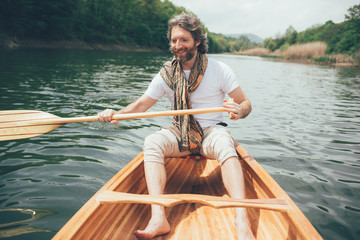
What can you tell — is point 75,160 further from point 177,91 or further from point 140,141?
point 177,91

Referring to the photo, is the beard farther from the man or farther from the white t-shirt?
the white t-shirt

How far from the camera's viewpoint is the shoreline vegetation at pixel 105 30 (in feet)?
80.7

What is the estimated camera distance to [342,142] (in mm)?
4582

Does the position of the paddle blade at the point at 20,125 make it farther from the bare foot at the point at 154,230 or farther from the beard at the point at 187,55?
the bare foot at the point at 154,230

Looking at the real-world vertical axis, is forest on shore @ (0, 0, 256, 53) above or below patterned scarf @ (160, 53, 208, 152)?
above

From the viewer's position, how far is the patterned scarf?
2.48 m

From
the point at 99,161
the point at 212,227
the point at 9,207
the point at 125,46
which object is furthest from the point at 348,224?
the point at 125,46

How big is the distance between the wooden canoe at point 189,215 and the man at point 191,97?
14.9 inches

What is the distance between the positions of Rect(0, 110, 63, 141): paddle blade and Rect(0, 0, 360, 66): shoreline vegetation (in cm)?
2362

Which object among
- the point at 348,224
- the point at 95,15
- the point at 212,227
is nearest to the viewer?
the point at 212,227

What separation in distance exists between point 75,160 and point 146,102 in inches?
61.0

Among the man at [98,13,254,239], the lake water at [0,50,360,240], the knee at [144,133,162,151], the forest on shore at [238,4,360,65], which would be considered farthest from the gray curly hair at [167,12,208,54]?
the forest on shore at [238,4,360,65]

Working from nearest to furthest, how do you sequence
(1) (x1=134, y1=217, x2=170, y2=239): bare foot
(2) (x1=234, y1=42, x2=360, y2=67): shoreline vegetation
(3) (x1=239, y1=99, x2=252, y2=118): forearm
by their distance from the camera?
(1) (x1=134, y1=217, x2=170, y2=239): bare foot → (3) (x1=239, y1=99, x2=252, y2=118): forearm → (2) (x1=234, y1=42, x2=360, y2=67): shoreline vegetation

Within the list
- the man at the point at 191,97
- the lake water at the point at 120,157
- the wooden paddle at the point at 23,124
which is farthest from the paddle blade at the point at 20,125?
the man at the point at 191,97
